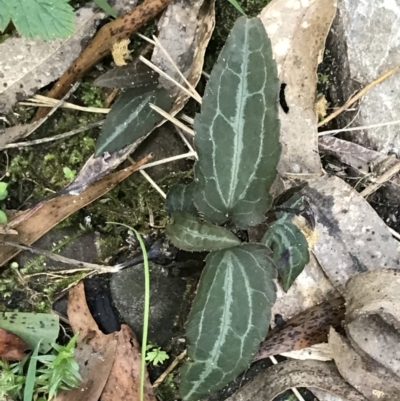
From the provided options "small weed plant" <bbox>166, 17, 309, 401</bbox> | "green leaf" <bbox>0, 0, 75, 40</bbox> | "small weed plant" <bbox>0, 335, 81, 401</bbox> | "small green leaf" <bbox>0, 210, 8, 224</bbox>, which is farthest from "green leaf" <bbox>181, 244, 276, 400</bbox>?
"green leaf" <bbox>0, 0, 75, 40</bbox>

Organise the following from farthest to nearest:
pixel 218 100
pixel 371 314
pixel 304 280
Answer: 1. pixel 304 280
2. pixel 371 314
3. pixel 218 100

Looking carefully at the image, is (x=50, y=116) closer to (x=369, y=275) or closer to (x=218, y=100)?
(x=218, y=100)

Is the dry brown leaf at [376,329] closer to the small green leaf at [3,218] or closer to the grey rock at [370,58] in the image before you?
the grey rock at [370,58]

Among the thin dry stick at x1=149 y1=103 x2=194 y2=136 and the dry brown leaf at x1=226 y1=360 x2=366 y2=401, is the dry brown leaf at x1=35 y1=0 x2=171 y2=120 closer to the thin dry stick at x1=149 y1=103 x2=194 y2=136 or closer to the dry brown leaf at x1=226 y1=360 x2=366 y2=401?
the thin dry stick at x1=149 y1=103 x2=194 y2=136

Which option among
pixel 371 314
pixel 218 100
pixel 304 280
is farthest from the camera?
pixel 304 280

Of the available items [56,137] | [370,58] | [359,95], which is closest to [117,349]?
[56,137]

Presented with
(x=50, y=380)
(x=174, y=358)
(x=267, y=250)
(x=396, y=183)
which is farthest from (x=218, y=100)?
(x=50, y=380)
